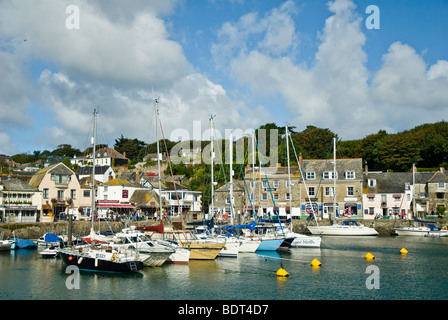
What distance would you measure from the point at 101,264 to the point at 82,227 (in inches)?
1094

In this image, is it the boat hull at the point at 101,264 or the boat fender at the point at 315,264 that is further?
the boat fender at the point at 315,264

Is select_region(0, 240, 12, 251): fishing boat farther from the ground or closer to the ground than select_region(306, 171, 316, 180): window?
closer to the ground

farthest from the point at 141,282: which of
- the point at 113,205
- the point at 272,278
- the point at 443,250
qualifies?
the point at 113,205

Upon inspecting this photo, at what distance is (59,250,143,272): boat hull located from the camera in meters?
29.8

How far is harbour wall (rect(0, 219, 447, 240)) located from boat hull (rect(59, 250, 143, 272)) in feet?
45.0

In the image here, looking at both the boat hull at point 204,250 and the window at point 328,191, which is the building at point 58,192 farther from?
the window at point 328,191

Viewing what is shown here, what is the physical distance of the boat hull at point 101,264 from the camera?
97.9ft

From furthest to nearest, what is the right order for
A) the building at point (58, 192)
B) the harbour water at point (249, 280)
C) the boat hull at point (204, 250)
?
the building at point (58, 192) < the boat hull at point (204, 250) < the harbour water at point (249, 280)

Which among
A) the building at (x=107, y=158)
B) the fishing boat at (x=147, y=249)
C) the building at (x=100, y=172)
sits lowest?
the fishing boat at (x=147, y=249)

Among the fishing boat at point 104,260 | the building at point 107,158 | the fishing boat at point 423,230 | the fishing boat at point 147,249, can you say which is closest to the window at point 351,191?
the fishing boat at point 423,230

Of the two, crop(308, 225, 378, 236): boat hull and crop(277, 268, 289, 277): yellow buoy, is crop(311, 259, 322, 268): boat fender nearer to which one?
crop(277, 268, 289, 277): yellow buoy

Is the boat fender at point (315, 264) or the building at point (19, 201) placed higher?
the building at point (19, 201)

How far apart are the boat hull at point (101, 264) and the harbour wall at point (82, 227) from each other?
540 inches

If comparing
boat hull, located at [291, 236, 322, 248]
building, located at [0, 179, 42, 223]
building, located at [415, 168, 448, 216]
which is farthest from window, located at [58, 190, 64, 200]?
building, located at [415, 168, 448, 216]
